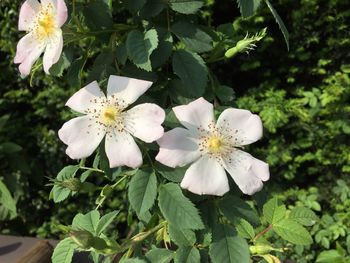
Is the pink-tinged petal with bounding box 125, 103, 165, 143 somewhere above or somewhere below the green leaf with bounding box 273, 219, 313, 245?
above

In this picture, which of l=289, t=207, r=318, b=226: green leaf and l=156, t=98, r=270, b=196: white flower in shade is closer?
l=156, t=98, r=270, b=196: white flower in shade

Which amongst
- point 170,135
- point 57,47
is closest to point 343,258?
point 170,135

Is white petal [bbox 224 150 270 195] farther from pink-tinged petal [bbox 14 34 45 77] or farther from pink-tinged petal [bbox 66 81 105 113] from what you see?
pink-tinged petal [bbox 14 34 45 77]

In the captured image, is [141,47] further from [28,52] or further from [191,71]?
[28,52]

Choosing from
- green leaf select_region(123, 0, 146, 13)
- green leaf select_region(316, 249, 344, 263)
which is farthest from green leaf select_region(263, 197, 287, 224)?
green leaf select_region(316, 249, 344, 263)

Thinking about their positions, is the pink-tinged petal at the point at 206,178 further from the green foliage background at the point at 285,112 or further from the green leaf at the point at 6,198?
the green leaf at the point at 6,198

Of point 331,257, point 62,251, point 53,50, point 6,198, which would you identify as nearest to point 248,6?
point 53,50

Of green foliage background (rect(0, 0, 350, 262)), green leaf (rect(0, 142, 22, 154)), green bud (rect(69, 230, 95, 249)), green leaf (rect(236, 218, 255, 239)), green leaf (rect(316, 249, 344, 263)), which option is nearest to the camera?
green bud (rect(69, 230, 95, 249))
